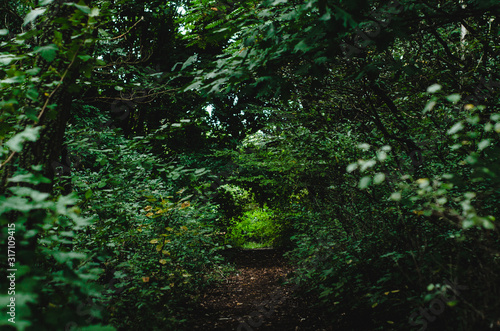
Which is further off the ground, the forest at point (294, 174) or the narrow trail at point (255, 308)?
the forest at point (294, 174)

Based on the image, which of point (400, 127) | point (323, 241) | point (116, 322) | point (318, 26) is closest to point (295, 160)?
point (323, 241)

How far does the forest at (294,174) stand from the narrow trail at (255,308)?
5cm

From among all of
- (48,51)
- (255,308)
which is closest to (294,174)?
(255,308)

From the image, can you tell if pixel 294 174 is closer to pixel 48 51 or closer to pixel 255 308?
pixel 255 308

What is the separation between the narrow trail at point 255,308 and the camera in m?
3.65

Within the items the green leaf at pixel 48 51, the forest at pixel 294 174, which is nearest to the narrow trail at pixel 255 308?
the forest at pixel 294 174

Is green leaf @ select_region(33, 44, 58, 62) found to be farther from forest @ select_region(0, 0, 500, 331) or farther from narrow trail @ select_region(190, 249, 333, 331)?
narrow trail @ select_region(190, 249, 333, 331)

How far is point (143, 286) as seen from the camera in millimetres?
3512

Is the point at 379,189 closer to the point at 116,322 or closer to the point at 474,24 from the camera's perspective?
the point at 474,24

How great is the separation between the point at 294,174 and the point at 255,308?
2478mm

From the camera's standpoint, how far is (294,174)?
545 centimetres

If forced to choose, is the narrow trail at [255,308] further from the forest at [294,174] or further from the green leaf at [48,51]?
the green leaf at [48,51]

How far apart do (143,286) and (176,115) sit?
574 centimetres

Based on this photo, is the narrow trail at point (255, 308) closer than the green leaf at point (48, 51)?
No
